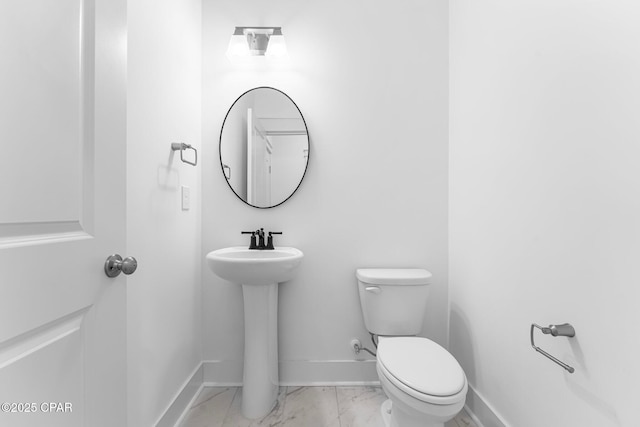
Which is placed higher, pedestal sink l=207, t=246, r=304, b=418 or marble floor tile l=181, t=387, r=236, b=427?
pedestal sink l=207, t=246, r=304, b=418

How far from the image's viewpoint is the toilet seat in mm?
1069

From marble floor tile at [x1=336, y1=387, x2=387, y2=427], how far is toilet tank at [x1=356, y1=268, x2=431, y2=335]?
0.38 meters

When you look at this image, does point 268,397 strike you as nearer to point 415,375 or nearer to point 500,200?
point 415,375

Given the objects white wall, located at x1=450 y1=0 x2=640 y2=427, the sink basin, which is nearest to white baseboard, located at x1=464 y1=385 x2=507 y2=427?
white wall, located at x1=450 y1=0 x2=640 y2=427

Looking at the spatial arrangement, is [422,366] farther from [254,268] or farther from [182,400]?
[182,400]

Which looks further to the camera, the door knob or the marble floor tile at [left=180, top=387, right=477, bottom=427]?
the marble floor tile at [left=180, top=387, right=477, bottom=427]

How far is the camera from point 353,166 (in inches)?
72.9

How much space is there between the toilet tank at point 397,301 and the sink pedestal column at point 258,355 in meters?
0.55

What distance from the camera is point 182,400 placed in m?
1.53

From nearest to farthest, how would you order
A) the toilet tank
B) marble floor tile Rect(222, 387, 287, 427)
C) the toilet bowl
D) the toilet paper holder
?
the toilet paper holder
the toilet bowl
marble floor tile Rect(222, 387, 287, 427)
the toilet tank

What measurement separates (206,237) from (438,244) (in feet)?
4.57

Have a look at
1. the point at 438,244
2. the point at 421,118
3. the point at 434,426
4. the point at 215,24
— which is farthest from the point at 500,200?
the point at 215,24

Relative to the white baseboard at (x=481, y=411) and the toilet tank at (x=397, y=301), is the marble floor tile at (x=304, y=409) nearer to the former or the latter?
the white baseboard at (x=481, y=411)

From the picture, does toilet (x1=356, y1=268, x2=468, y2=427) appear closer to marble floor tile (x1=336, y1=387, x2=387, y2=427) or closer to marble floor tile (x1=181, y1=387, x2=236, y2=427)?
marble floor tile (x1=336, y1=387, x2=387, y2=427)
